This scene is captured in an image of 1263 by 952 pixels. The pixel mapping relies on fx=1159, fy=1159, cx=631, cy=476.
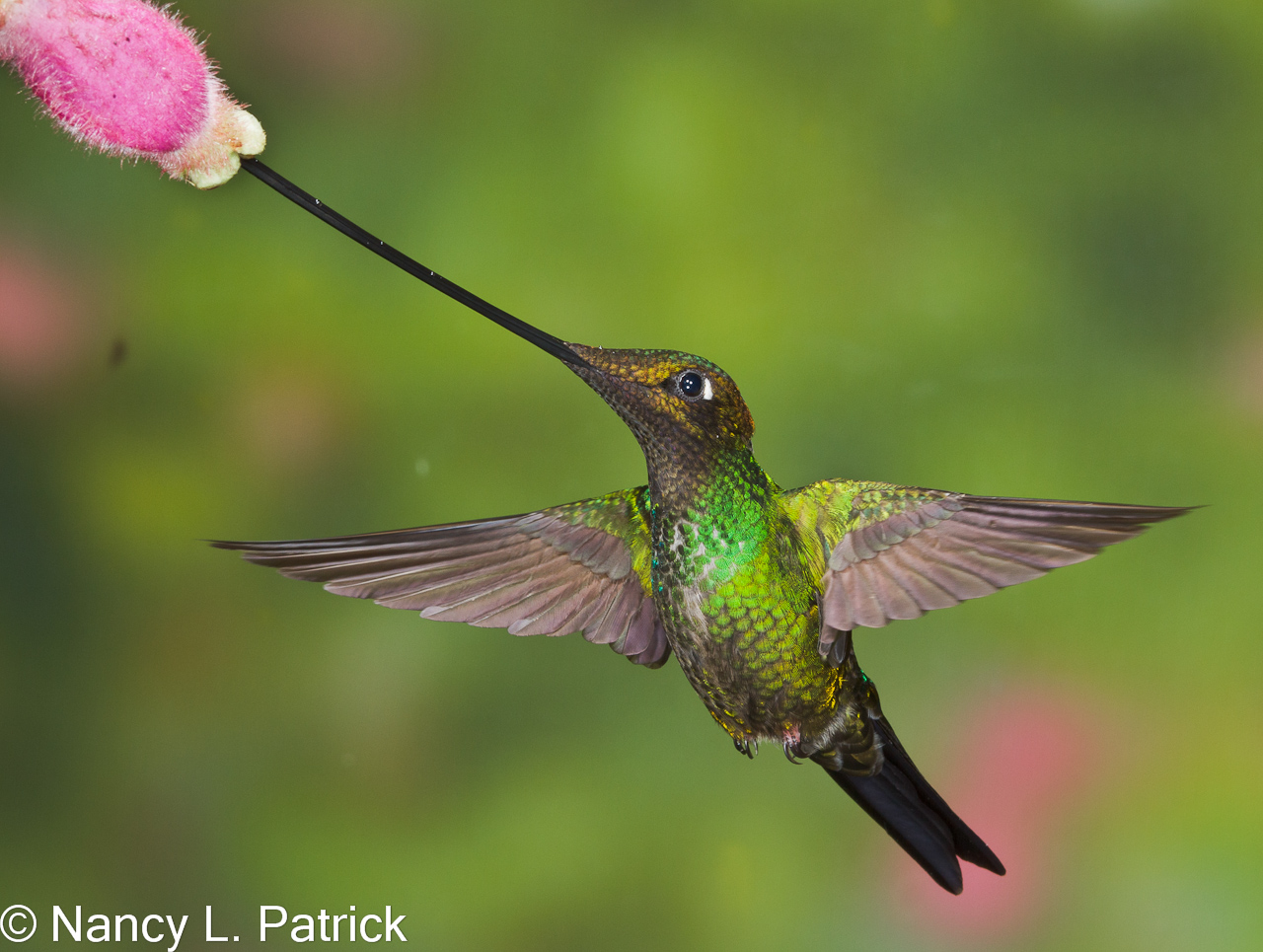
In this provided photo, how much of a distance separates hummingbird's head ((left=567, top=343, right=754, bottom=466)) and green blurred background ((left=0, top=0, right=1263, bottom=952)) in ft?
1.57

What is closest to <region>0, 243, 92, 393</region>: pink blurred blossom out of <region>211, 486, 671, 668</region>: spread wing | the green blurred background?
the green blurred background

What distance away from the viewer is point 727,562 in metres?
0.47

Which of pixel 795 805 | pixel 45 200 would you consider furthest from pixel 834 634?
pixel 45 200

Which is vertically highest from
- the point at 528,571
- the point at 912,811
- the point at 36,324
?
the point at 36,324

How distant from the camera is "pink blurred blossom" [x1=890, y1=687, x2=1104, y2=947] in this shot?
0.94 metres

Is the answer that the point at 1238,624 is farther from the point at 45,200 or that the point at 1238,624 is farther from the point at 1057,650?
the point at 45,200

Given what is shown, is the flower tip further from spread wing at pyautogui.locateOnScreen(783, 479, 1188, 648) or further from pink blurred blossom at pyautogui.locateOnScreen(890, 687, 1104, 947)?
pink blurred blossom at pyautogui.locateOnScreen(890, 687, 1104, 947)

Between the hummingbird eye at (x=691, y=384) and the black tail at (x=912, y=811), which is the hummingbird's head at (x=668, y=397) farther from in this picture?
the black tail at (x=912, y=811)

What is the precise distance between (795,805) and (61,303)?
0.72 meters

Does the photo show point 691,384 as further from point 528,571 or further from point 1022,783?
point 1022,783

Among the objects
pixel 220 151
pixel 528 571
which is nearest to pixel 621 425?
pixel 528 571

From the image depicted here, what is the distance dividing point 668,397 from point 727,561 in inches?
3.1

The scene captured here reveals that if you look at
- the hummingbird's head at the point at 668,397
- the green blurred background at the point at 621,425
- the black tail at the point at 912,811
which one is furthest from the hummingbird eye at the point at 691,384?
the green blurred background at the point at 621,425

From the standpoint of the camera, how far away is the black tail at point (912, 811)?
0.57m
